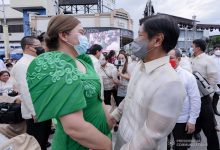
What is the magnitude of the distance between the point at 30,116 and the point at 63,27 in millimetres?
2566

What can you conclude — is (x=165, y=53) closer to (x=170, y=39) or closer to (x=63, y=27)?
(x=170, y=39)

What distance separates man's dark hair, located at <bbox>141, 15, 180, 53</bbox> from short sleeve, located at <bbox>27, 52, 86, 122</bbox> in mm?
501

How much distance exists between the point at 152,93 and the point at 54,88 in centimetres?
51

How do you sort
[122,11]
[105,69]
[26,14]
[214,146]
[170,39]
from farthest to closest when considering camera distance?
[26,14]
[122,11]
[105,69]
[214,146]
[170,39]

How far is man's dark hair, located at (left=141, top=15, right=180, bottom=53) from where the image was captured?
167cm

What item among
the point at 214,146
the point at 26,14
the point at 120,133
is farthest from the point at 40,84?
the point at 26,14

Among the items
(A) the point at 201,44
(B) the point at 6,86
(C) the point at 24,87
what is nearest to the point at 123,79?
(A) the point at 201,44

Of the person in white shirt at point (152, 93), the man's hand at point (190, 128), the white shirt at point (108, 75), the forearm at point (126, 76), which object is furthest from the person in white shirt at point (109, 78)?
the person in white shirt at point (152, 93)

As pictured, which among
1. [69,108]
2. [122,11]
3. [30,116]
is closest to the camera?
[69,108]

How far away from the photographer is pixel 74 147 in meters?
1.73

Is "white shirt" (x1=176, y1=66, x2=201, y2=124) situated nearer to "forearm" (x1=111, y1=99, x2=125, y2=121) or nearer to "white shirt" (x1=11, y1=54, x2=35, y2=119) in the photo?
"forearm" (x1=111, y1=99, x2=125, y2=121)

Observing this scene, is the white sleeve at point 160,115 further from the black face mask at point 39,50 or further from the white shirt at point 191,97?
the black face mask at point 39,50

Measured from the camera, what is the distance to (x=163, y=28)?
1.67 meters

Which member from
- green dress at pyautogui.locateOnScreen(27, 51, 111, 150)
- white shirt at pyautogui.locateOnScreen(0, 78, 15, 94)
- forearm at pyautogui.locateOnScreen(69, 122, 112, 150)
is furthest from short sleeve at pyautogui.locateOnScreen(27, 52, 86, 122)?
white shirt at pyautogui.locateOnScreen(0, 78, 15, 94)
